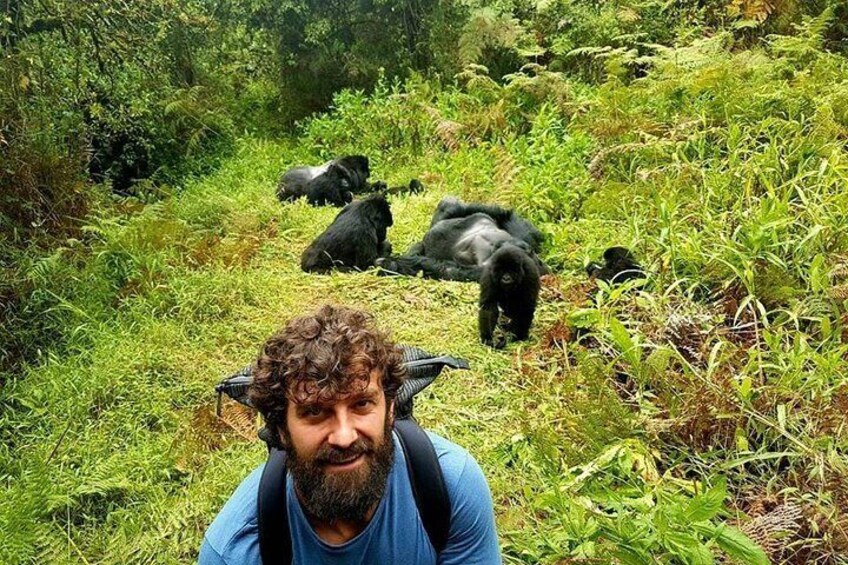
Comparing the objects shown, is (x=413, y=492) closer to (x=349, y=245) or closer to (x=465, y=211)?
(x=349, y=245)

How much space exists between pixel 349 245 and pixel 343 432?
4.58 metres

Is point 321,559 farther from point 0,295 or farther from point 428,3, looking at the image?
point 428,3

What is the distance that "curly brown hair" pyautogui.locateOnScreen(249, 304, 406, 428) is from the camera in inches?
81.4

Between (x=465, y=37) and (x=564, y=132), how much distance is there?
286 centimetres

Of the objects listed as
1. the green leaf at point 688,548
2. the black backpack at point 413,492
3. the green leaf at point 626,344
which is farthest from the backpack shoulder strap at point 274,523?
the green leaf at point 626,344

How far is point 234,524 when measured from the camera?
2125 millimetres

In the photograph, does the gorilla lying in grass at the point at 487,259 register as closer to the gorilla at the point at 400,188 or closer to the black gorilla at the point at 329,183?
the gorilla at the point at 400,188

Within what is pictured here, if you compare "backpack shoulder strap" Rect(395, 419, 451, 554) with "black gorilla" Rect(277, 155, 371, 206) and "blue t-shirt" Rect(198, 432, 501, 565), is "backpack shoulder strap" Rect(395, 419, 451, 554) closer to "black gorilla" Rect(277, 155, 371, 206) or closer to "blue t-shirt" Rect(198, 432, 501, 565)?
"blue t-shirt" Rect(198, 432, 501, 565)

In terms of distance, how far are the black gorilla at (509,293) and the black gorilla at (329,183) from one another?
4.06m

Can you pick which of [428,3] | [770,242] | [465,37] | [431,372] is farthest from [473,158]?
[431,372]

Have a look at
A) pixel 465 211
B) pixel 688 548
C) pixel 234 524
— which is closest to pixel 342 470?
pixel 234 524

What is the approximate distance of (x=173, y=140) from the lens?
9898 mm

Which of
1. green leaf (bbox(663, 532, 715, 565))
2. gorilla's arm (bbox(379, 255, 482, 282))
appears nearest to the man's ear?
green leaf (bbox(663, 532, 715, 565))

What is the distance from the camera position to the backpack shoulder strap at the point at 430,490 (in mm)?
2127
